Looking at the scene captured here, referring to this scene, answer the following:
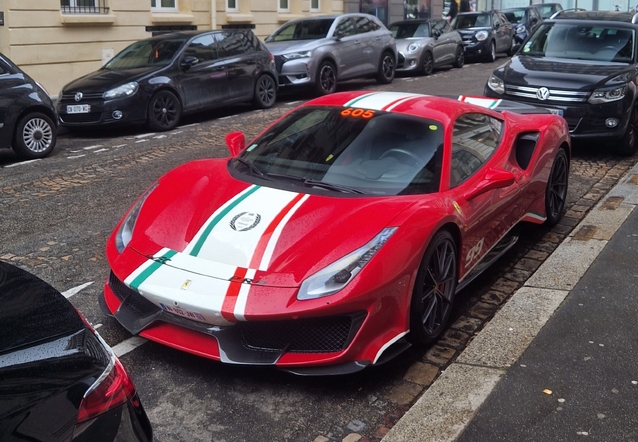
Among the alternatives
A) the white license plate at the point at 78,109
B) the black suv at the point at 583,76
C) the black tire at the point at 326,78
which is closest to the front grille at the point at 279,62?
the black tire at the point at 326,78

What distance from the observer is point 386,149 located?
5.11m

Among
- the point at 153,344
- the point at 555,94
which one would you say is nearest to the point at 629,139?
the point at 555,94

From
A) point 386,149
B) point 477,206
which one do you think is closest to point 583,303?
point 477,206

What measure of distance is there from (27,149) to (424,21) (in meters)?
13.8

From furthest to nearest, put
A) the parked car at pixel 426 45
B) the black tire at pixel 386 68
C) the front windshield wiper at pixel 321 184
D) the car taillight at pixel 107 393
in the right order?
the parked car at pixel 426 45 → the black tire at pixel 386 68 → the front windshield wiper at pixel 321 184 → the car taillight at pixel 107 393

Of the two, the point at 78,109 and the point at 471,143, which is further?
the point at 78,109

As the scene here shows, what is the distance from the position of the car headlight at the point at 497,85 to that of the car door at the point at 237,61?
5039mm

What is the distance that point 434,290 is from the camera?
4.51 metres

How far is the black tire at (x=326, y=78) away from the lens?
15.9 m

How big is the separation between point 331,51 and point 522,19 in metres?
16.7

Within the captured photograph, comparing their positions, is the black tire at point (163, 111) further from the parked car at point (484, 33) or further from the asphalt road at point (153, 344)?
the parked car at point (484, 33)

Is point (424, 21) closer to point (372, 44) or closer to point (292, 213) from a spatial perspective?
point (372, 44)

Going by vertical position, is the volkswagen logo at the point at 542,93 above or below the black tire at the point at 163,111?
above

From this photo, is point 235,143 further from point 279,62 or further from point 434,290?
point 279,62
